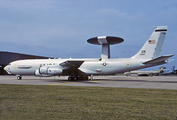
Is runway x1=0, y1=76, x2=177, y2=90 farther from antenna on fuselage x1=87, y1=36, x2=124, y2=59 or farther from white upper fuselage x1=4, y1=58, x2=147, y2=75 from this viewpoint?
antenna on fuselage x1=87, y1=36, x2=124, y2=59

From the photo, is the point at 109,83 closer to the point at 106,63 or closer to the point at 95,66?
the point at 106,63

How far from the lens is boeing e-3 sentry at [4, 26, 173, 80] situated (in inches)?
944

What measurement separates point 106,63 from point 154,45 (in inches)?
285

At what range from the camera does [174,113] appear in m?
5.87

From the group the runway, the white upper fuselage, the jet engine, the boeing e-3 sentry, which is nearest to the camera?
the runway

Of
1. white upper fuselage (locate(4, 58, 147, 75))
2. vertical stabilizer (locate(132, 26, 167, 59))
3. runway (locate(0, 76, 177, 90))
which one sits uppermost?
vertical stabilizer (locate(132, 26, 167, 59))

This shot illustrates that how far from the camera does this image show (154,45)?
2414cm

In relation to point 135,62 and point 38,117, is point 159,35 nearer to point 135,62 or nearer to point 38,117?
point 135,62

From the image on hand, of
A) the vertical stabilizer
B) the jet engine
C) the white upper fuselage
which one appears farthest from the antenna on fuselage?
the jet engine

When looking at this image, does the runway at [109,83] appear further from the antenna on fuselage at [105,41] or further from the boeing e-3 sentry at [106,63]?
the antenna on fuselage at [105,41]

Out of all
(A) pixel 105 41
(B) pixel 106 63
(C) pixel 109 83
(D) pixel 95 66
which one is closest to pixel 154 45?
(A) pixel 105 41

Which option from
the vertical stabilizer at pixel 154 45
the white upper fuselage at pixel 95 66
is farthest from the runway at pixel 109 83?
the vertical stabilizer at pixel 154 45

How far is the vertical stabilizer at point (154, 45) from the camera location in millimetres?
23703

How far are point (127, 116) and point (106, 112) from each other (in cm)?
78
